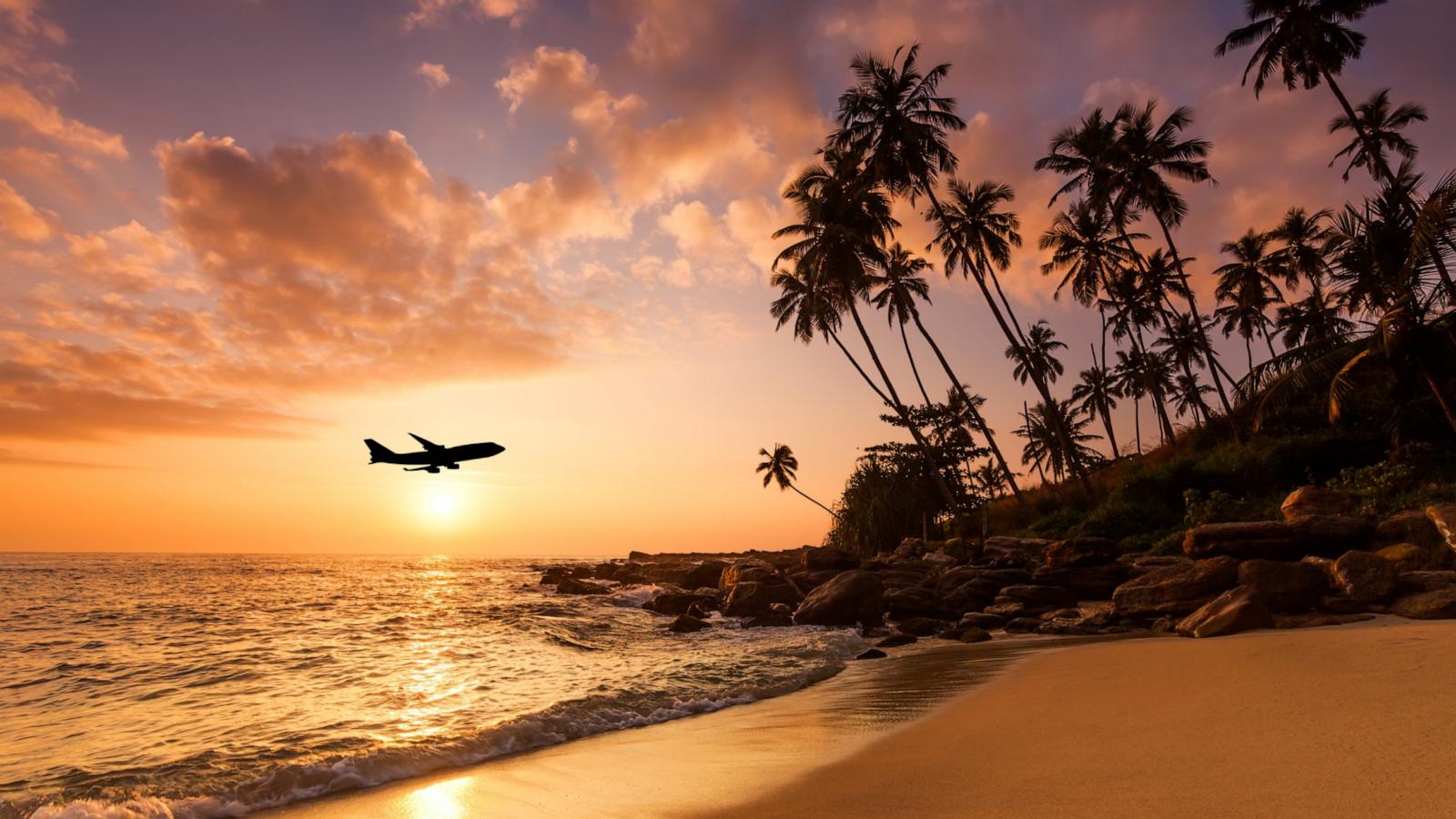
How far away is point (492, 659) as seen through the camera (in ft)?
45.1

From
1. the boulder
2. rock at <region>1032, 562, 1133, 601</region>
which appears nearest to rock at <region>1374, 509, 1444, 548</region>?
rock at <region>1032, 562, 1133, 601</region>

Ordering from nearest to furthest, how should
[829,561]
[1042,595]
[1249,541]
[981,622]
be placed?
1. [1249,541]
2. [981,622]
3. [1042,595]
4. [829,561]

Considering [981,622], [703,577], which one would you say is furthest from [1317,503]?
[703,577]

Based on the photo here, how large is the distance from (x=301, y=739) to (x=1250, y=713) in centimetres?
923

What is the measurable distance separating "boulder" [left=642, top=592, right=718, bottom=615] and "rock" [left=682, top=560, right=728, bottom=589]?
5700 millimetres

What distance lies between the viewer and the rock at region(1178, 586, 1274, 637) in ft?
34.0

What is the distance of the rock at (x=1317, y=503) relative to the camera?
17828 mm

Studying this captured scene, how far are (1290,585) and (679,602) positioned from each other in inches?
721

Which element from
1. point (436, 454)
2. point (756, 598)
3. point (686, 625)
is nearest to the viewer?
point (436, 454)

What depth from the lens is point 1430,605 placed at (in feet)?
33.2

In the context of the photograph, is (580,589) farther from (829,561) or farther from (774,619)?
(774,619)

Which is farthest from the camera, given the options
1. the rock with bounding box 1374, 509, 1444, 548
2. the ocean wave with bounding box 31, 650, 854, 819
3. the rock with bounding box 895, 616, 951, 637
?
the rock with bounding box 895, 616, 951, 637

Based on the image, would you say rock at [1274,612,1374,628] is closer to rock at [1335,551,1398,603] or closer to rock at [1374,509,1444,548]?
rock at [1335,551,1398,603]

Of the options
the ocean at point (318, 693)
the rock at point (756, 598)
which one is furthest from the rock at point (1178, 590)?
the rock at point (756, 598)
